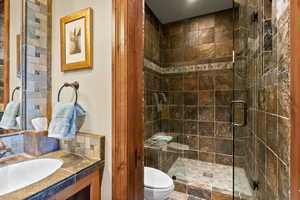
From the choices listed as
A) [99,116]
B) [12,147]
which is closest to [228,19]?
[99,116]

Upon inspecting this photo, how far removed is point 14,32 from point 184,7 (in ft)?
7.41

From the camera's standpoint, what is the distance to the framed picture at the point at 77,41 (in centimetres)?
87

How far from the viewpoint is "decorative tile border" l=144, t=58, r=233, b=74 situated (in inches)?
92.2

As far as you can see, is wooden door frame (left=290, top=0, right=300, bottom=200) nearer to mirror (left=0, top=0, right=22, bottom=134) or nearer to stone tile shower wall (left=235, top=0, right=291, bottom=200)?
stone tile shower wall (left=235, top=0, right=291, bottom=200)

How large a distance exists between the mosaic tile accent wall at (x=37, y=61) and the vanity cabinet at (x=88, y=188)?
0.61 meters

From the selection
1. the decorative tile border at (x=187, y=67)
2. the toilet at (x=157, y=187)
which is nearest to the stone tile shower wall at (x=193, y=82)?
the decorative tile border at (x=187, y=67)

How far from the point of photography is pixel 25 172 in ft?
2.72

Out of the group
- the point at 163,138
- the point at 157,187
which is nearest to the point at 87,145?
the point at 157,187

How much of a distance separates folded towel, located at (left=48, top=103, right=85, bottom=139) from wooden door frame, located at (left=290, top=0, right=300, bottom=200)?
108cm

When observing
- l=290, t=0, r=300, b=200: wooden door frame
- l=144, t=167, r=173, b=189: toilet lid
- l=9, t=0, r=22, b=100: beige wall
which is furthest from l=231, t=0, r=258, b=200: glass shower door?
l=9, t=0, r=22, b=100: beige wall

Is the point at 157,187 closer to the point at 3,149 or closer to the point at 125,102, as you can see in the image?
the point at 125,102

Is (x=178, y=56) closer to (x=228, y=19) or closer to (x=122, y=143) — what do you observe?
(x=228, y=19)

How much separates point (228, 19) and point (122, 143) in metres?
2.65

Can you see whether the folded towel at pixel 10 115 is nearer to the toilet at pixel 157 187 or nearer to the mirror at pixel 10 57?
the mirror at pixel 10 57
